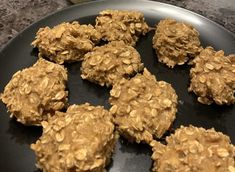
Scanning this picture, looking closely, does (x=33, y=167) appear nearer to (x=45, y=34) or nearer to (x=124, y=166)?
(x=124, y=166)

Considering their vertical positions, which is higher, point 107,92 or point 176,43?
point 176,43

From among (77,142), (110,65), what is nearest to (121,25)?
(110,65)

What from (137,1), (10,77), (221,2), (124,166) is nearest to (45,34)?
(10,77)

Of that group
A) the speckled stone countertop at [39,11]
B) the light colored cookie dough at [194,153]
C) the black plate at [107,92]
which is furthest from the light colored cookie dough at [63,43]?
the light colored cookie dough at [194,153]

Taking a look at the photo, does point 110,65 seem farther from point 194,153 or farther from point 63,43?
point 194,153

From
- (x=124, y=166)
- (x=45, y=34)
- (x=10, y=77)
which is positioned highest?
(x=45, y=34)

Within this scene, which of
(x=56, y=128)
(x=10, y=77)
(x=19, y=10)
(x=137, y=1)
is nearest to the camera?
(x=56, y=128)
